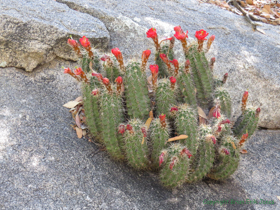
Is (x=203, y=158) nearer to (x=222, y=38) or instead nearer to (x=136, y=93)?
(x=136, y=93)

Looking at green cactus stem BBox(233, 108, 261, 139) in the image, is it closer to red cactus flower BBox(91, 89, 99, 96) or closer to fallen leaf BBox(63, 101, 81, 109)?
red cactus flower BBox(91, 89, 99, 96)

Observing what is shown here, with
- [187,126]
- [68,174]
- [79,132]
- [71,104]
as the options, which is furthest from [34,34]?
[187,126]

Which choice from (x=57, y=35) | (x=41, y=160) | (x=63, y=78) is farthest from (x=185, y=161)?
(x=57, y=35)

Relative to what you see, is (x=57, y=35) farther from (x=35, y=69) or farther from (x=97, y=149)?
(x=97, y=149)

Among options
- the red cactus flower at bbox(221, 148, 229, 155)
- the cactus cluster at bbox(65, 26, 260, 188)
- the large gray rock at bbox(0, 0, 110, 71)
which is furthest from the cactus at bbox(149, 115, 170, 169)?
the large gray rock at bbox(0, 0, 110, 71)

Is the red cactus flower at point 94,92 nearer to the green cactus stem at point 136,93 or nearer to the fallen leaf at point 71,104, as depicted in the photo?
the green cactus stem at point 136,93

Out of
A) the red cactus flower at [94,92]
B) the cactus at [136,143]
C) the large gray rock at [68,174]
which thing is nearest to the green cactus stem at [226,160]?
→ the large gray rock at [68,174]

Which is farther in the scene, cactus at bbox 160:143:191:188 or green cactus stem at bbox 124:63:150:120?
green cactus stem at bbox 124:63:150:120
